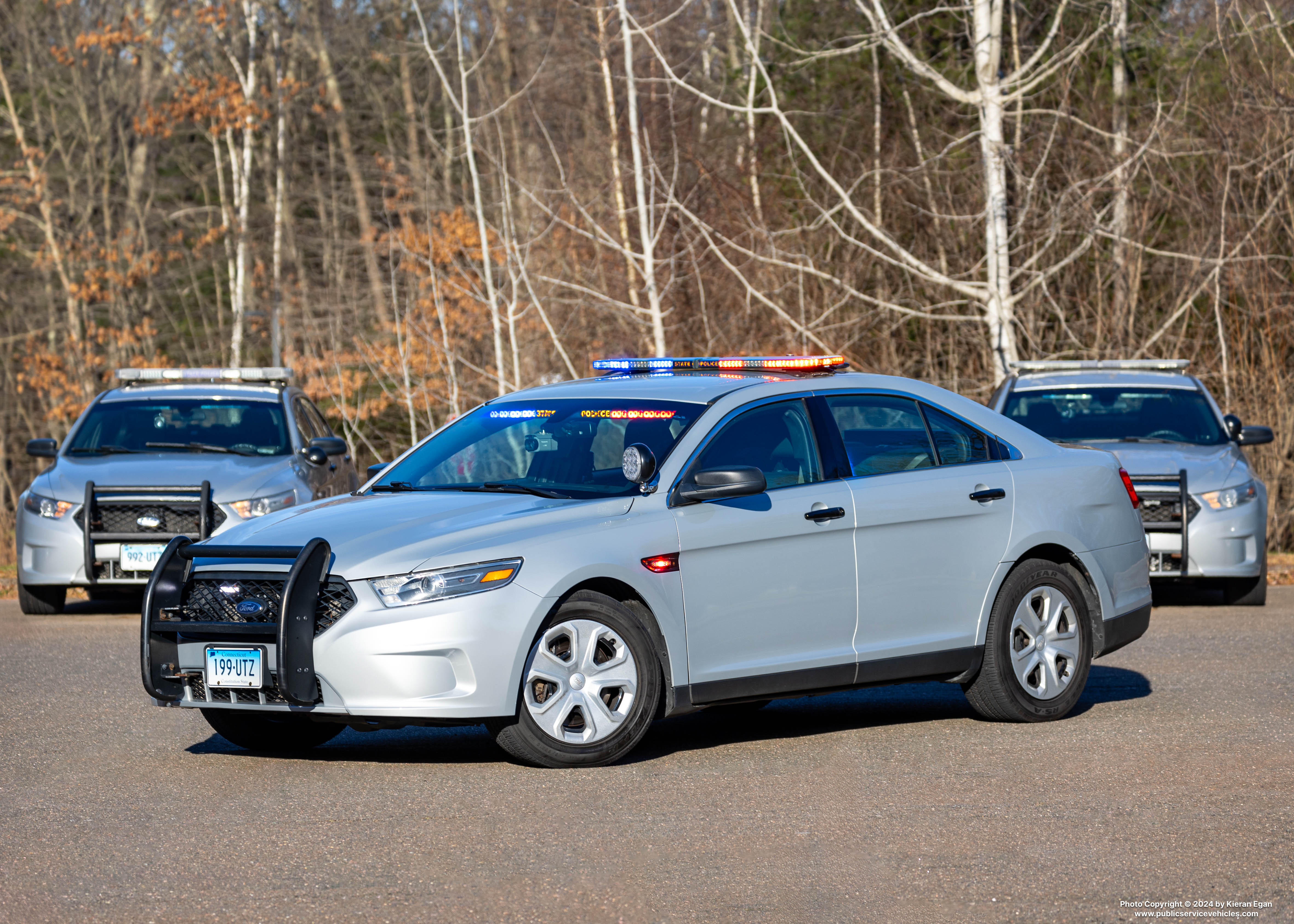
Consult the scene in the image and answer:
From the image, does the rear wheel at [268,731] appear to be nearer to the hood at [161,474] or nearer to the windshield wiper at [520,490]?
the windshield wiper at [520,490]

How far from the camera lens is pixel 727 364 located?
9047 mm

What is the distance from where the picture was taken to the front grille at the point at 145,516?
13.9 m

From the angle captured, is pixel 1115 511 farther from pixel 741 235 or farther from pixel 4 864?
pixel 741 235

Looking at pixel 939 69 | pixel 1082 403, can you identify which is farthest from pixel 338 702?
pixel 939 69

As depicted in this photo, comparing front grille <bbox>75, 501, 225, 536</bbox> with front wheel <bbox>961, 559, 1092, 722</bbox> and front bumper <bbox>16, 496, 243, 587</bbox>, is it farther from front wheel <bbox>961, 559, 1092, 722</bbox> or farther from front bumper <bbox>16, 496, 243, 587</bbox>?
front wheel <bbox>961, 559, 1092, 722</bbox>

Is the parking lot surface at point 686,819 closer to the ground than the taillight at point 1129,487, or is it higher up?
closer to the ground

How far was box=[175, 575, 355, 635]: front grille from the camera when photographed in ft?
24.0

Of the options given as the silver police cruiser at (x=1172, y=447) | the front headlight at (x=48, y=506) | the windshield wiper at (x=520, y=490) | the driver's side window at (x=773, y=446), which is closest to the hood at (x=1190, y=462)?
the silver police cruiser at (x=1172, y=447)

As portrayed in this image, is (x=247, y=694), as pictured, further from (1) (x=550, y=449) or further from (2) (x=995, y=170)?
(2) (x=995, y=170)

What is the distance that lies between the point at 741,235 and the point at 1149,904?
19145 mm

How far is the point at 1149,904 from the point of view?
18.1ft

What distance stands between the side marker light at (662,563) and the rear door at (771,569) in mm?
41

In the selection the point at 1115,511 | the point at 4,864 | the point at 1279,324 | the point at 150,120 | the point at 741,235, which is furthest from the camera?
the point at 150,120

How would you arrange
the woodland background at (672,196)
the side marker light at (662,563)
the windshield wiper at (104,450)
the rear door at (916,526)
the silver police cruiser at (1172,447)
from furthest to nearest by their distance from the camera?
the woodland background at (672,196) < the windshield wiper at (104,450) < the silver police cruiser at (1172,447) < the rear door at (916,526) < the side marker light at (662,563)
